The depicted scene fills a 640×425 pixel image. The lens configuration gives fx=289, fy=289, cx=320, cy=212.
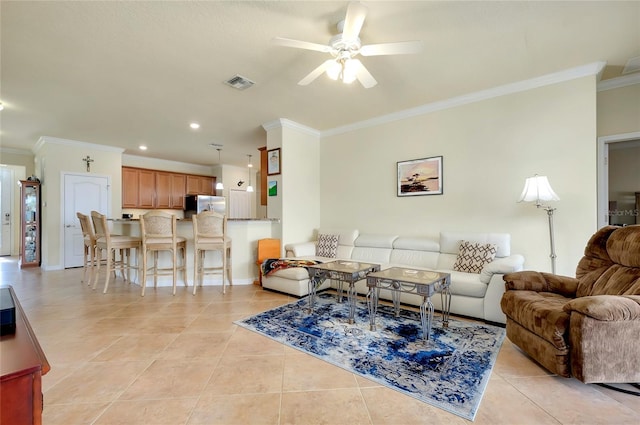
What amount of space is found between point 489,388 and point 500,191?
8.25 feet

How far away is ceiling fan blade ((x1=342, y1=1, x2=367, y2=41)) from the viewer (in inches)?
74.0

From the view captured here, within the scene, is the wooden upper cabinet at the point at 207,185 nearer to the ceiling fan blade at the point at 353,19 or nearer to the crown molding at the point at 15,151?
the crown molding at the point at 15,151

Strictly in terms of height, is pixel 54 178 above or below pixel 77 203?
above

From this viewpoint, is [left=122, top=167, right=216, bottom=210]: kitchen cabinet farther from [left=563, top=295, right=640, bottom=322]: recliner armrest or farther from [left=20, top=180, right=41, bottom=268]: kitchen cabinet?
[left=563, top=295, right=640, bottom=322]: recliner armrest

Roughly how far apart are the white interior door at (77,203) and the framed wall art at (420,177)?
6.20m

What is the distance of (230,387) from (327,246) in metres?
2.91

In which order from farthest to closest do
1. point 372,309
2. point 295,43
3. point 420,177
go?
point 420,177 < point 372,309 < point 295,43

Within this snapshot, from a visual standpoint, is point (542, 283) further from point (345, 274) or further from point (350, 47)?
point (350, 47)

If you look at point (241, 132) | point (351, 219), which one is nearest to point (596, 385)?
point (351, 219)

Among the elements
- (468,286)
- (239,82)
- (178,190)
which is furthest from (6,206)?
Answer: (468,286)

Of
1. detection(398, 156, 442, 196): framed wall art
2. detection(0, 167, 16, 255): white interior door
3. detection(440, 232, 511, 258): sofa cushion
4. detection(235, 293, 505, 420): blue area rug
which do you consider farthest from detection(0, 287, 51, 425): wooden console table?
detection(0, 167, 16, 255): white interior door

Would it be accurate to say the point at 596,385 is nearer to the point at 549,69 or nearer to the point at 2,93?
the point at 549,69

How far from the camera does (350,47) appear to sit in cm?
230

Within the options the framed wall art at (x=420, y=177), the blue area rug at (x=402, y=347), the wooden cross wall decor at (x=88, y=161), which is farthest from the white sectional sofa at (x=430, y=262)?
the wooden cross wall decor at (x=88, y=161)
